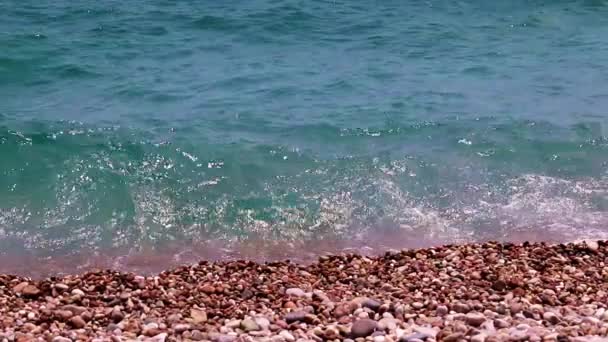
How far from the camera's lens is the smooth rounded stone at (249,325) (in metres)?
6.32

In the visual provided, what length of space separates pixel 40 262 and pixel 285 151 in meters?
3.70

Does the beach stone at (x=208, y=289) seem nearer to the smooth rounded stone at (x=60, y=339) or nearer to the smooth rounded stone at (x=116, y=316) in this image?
the smooth rounded stone at (x=116, y=316)

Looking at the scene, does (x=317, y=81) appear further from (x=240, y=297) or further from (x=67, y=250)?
(x=240, y=297)

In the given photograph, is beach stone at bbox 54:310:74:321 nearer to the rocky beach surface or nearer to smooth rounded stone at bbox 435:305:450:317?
the rocky beach surface

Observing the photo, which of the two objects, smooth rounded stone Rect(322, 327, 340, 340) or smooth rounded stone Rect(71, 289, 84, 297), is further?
smooth rounded stone Rect(71, 289, 84, 297)

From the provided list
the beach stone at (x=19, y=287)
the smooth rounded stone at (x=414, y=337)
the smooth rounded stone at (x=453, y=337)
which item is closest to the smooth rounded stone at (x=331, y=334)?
the smooth rounded stone at (x=414, y=337)

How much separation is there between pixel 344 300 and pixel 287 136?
4.81 meters

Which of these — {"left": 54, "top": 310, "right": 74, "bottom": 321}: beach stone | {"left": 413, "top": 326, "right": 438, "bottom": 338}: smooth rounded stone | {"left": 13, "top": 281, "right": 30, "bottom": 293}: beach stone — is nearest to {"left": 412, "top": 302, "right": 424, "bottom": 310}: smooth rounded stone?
{"left": 413, "top": 326, "right": 438, "bottom": 338}: smooth rounded stone

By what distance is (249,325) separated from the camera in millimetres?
6352

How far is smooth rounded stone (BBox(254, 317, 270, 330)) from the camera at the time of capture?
250 inches

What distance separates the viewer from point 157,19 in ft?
58.0

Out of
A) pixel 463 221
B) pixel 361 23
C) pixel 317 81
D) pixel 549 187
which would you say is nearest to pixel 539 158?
pixel 549 187

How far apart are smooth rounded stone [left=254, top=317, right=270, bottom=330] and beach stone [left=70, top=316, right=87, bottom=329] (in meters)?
1.31

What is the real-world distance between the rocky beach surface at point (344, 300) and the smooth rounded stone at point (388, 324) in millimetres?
16
